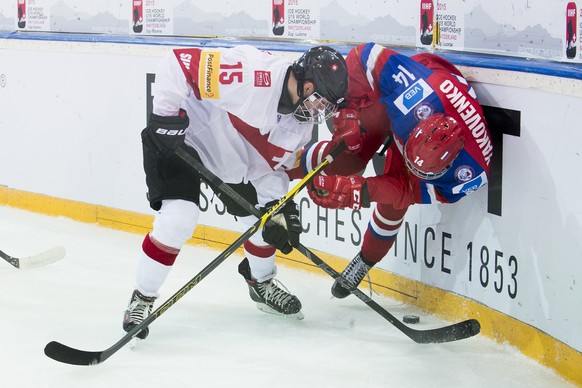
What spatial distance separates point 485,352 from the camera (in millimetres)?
3652

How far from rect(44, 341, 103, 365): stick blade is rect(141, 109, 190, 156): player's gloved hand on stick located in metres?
0.71

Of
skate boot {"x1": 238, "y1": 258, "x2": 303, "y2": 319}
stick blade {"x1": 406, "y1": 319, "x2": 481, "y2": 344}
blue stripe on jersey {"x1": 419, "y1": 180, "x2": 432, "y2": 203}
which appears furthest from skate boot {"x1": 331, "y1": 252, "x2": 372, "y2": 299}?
stick blade {"x1": 406, "y1": 319, "x2": 481, "y2": 344}

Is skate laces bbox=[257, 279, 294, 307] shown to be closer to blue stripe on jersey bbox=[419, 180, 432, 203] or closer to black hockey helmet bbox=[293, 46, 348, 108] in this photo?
blue stripe on jersey bbox=[419, 180, 432, 203]

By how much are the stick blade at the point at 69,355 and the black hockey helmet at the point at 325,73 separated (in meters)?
1.08

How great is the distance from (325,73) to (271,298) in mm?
1027

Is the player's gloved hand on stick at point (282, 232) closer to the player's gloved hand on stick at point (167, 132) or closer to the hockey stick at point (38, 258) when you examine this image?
the player's gloved hand on stick at point (167, 132)

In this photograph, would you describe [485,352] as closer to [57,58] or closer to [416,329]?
[416,329]

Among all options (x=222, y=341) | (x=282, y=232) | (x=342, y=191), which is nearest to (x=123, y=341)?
(x=222, y=341)

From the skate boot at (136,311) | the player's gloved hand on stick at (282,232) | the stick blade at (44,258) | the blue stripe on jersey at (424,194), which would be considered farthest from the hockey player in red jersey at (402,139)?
the stick blade at (44,258)

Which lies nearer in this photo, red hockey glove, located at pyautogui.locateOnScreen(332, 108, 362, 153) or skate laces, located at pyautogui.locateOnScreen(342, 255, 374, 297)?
red hockey glove, located at pyautogui.locateOnScreen(332, 108, 362, 153)

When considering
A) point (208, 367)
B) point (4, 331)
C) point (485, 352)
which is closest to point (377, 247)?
point (485, 352)

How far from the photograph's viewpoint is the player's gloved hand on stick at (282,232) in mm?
3693

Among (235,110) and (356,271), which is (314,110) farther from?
(356,271)

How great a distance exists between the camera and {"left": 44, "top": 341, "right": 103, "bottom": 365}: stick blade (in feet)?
11.1
